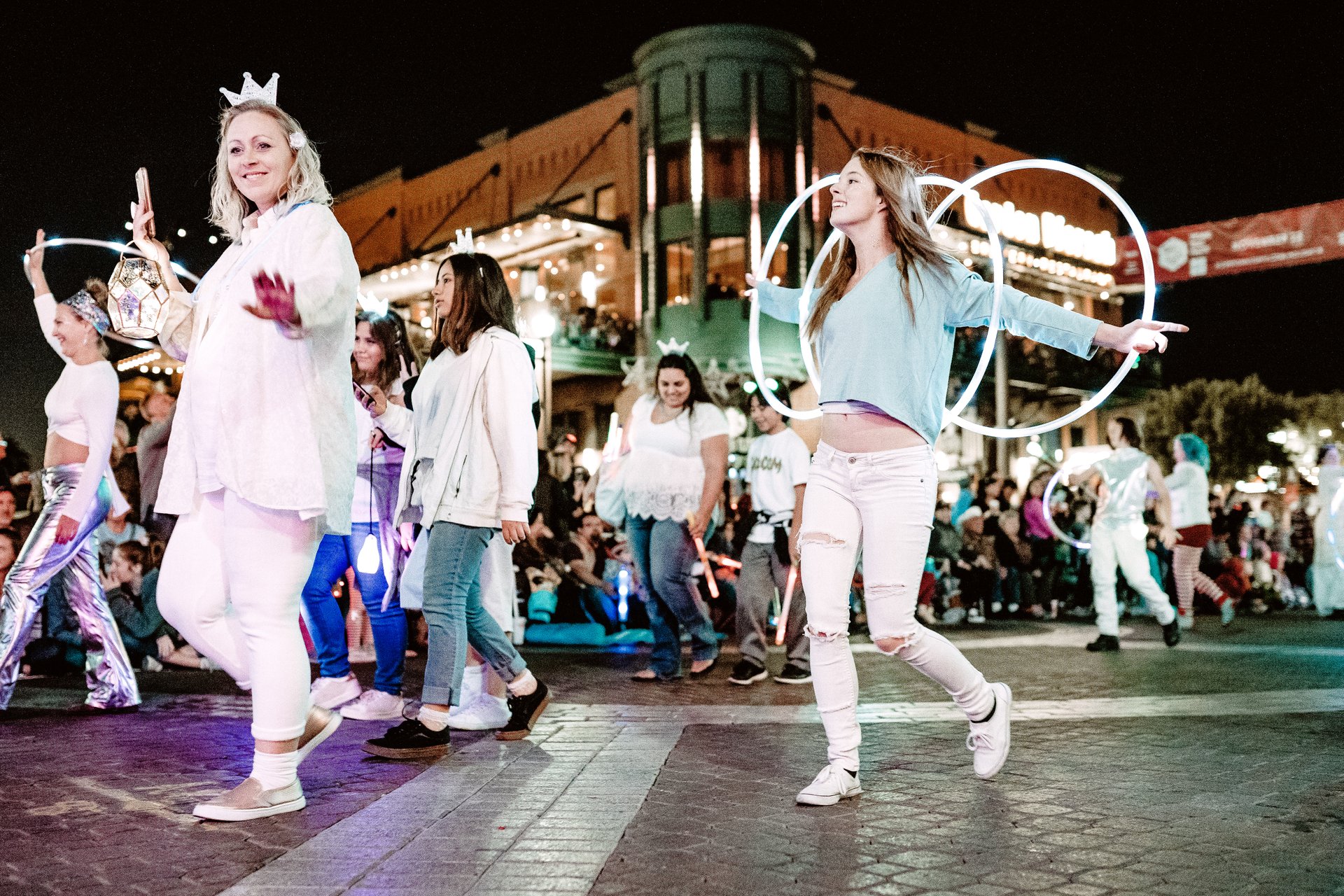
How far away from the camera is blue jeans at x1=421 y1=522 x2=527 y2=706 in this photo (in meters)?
5.08

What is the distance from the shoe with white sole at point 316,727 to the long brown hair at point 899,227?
2326 mm

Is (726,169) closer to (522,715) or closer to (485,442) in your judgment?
(485,442)

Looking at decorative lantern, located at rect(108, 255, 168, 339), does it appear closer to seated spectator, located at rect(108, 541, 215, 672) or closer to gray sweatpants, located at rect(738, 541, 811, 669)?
gray sweatpants, located at rect(738, 541, 811, 669)

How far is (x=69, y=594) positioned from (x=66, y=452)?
801mm

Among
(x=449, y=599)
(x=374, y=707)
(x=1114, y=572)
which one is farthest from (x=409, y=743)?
(x=1114, y=572)

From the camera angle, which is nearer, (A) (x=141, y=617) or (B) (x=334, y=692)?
(B) (x=334, y=692)

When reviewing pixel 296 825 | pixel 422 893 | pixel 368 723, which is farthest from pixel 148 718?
pixel 422 893

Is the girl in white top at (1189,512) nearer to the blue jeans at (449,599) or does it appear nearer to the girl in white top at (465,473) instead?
the girl in white top at (465,473)

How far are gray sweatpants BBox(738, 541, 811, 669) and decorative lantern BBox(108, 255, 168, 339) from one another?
4.53 meters

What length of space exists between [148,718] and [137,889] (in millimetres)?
3477

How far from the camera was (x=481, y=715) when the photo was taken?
595 cm

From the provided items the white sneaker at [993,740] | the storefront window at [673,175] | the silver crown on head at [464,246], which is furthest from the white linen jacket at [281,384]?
the storefront window at [673,175]

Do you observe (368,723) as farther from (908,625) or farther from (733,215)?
(733,215)

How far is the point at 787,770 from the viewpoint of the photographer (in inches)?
184
